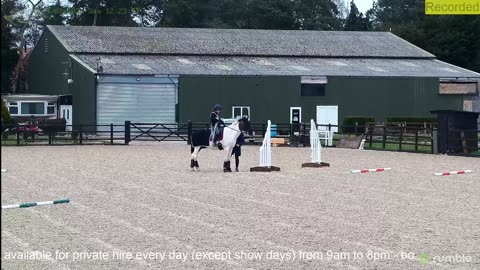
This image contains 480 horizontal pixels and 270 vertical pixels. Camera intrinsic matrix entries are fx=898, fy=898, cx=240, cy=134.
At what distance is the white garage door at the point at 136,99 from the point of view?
46.9 m

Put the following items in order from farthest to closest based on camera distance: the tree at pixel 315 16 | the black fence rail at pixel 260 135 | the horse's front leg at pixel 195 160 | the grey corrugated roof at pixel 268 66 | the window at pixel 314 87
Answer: the tree at pixel 315 16 → the window at pixel 314 87 → the grey corrugated roof at pixel 268 66 → the black fence rail at pixel 260 135 → the horse's front leg at pixel 195 160

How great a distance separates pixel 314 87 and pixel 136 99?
10342 millimetres

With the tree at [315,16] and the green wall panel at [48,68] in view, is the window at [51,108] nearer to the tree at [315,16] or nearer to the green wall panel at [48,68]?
the green wall panel at [48,68]

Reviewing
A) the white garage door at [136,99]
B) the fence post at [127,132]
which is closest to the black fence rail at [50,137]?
the fence post at [127,132]

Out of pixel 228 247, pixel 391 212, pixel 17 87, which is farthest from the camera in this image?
pixel 17 87

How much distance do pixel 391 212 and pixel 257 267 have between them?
5157 millimetres

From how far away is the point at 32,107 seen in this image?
50906mm

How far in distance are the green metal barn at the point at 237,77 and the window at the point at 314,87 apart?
57 millimetres

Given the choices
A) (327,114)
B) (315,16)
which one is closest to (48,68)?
(327,114)

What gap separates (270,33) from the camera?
198 feet

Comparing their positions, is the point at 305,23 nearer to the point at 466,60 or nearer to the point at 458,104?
the point at 466,60

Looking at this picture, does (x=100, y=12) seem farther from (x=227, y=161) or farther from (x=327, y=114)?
(x=227, y=161)

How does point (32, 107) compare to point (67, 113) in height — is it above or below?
above

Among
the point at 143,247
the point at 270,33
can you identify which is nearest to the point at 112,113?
the point at 270,33
